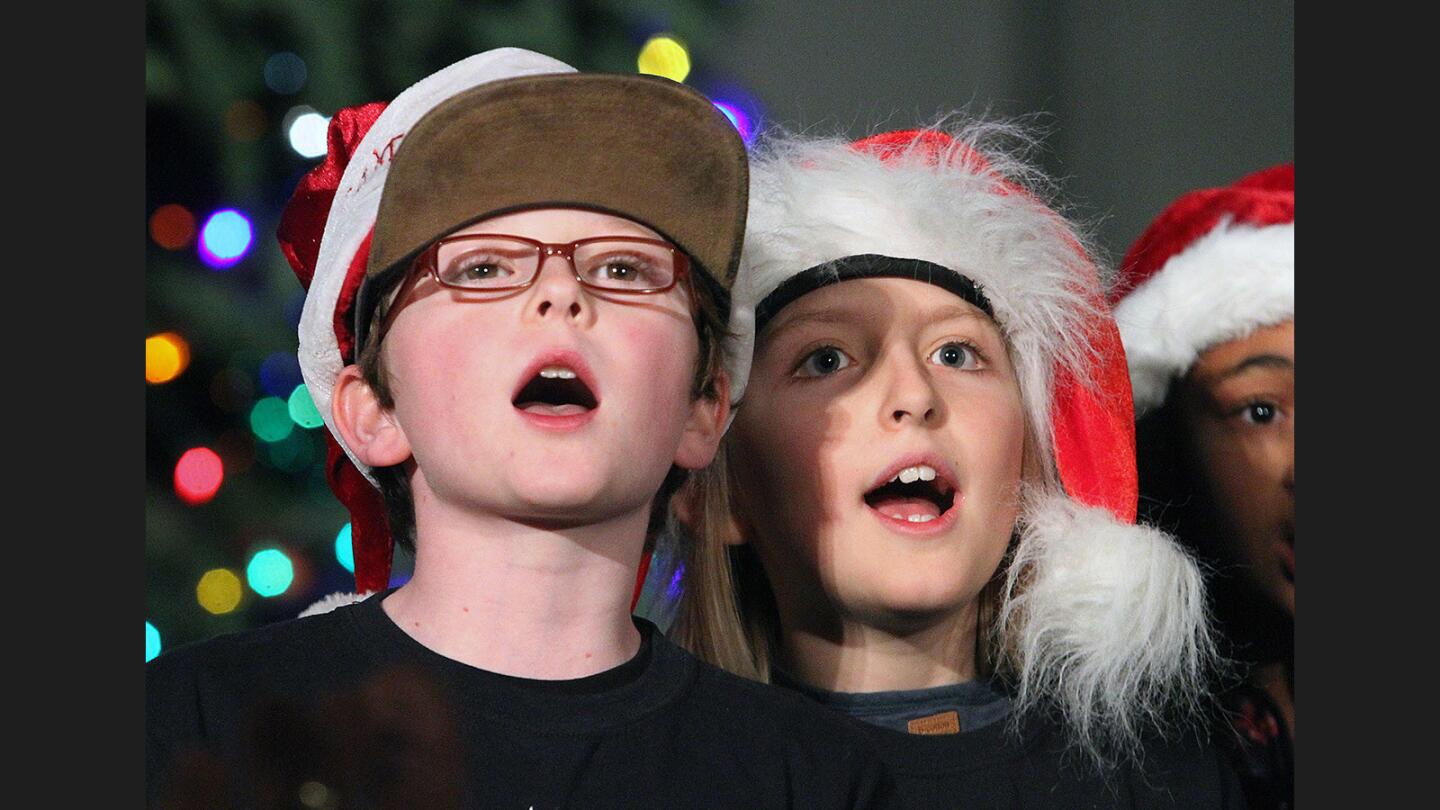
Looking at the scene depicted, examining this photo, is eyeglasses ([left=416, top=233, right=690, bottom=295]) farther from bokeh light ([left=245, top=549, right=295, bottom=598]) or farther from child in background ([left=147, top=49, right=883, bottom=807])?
bokeh light ([left=245, top=549, right=295, bottom=598])

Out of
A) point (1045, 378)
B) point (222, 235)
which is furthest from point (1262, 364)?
point (222, 235)

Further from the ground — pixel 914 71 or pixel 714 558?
pixel 914 71

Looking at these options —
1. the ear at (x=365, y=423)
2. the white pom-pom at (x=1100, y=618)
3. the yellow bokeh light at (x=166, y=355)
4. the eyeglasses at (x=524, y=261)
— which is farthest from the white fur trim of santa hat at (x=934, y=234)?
the yellow bokeh light at (x=166, y=355)

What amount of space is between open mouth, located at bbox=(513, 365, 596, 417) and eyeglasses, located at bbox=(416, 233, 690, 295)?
0.08 metres

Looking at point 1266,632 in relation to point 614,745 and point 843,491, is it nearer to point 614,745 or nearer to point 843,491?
point 843,491

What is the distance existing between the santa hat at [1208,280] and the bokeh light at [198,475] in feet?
3.90

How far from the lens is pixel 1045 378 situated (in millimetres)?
1846

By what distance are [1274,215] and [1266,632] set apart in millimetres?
518

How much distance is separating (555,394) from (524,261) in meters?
0.12

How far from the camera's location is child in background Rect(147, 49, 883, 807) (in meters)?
1.38

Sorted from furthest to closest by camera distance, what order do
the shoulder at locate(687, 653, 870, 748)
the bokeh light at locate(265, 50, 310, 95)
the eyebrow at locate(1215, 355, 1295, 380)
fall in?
1. the bokeh light at locate(265, 50, 310, 95)
2. the eyebrow at locate(1215, 355, 1295, 380)
3. the shoulder at locate(687, 653, 870, 748)

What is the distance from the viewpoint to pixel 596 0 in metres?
2.11

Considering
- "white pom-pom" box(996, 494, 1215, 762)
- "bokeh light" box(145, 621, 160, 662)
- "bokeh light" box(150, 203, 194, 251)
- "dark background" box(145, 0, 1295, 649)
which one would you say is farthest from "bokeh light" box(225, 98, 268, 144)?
"white pom-pom" box(996, 494, 1215, 762)

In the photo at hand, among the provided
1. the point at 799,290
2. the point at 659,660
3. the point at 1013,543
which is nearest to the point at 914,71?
the point at 799,290
